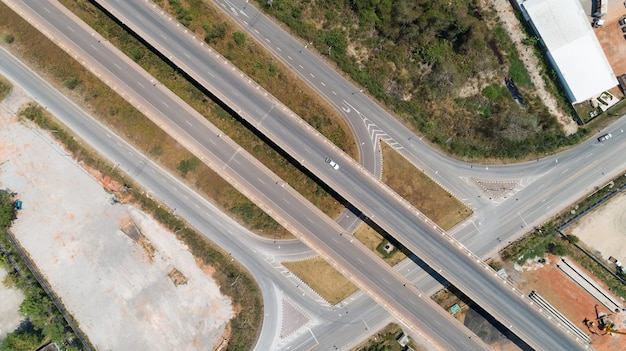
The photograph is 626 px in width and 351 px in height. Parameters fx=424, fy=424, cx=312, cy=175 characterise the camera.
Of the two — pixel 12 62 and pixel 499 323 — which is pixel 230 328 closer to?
pixel 499 323

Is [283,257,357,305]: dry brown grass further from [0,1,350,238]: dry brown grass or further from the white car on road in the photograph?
the white car on road

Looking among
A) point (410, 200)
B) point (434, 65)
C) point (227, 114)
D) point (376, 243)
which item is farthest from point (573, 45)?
point (227, 114)

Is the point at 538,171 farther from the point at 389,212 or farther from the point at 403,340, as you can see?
the point at 403,340

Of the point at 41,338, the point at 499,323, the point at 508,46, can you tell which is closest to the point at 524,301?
the point at 499,323

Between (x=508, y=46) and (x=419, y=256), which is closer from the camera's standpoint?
(x=419, y=256)

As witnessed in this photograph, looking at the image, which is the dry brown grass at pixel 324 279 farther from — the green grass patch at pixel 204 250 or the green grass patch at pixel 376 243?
the green grass patch at pixel 204 250

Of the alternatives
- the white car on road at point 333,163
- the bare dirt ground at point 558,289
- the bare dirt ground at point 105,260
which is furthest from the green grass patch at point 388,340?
the white car on road at point 333,163
